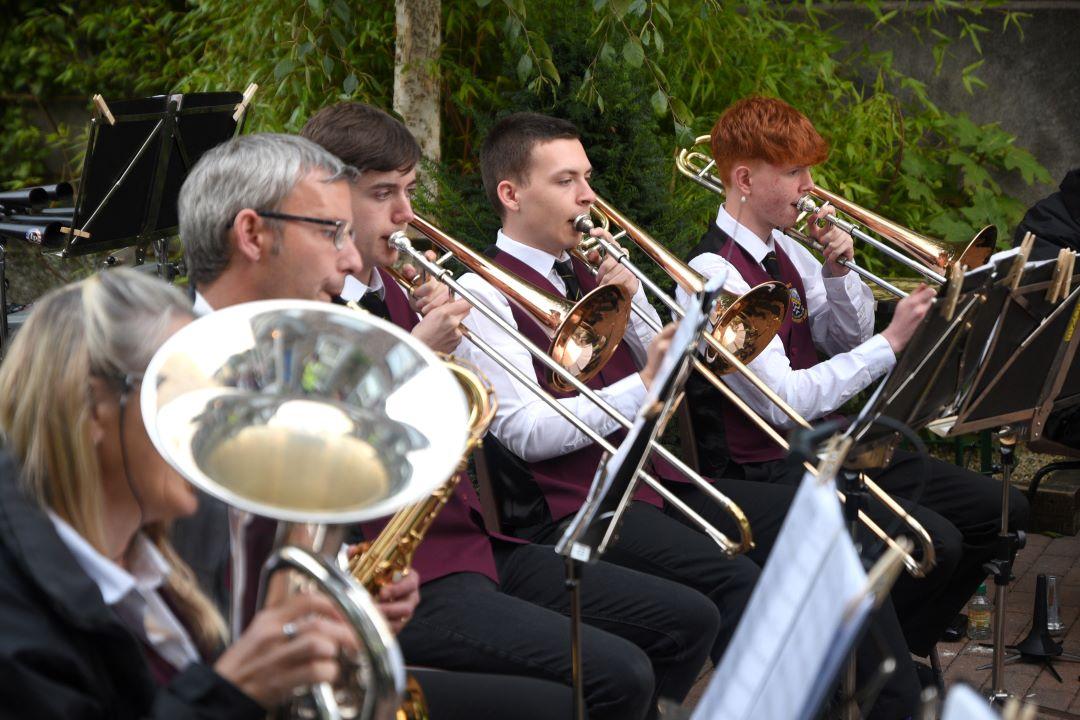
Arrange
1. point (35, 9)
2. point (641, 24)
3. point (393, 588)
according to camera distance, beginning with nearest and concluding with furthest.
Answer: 1. point (393, 588)
2. point (641, 24)
3. point (35, 9)

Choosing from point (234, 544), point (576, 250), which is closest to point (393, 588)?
point (234, 544)

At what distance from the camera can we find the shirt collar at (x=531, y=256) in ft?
10.8

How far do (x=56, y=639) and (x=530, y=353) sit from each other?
1734 millimetres

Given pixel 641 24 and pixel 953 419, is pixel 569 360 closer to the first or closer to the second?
pixel 953 419

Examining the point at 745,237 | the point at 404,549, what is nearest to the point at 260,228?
the point at 404,549

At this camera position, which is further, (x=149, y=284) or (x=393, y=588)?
(x=393, y=588)

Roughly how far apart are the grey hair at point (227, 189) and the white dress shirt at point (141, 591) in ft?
2.39

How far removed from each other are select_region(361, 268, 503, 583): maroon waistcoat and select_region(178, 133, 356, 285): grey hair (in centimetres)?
64

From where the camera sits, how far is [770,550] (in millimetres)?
3324

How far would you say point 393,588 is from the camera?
202 cm

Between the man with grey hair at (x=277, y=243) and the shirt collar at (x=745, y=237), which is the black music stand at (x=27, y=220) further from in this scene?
the shirt collar at (x=745, y=237)

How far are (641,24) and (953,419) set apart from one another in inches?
99.4

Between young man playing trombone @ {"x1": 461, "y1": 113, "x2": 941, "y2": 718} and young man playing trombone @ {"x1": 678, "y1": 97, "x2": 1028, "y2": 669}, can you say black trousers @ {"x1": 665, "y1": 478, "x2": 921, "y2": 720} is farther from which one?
young man playing trombone @ {"x1": 678, "y1": 97, "x2": 1028, "y2": 669}

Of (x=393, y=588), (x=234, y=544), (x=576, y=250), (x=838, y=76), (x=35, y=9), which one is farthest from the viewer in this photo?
(x=35, y=9)
